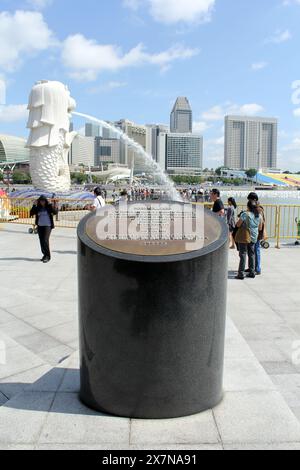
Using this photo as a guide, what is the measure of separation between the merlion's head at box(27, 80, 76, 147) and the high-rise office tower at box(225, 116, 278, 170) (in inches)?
5966

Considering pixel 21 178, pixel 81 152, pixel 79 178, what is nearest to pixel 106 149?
pixel 81 152

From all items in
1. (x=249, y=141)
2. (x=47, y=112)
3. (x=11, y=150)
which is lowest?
(x=47, y=112)

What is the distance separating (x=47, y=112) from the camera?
73.8 ft

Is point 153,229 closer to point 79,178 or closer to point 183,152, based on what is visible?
point 79,178

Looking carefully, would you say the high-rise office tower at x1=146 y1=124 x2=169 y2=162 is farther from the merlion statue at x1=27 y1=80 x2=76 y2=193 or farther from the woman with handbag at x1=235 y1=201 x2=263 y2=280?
the woman with handbag at x1=235 y1=201 x2=263 y2=280

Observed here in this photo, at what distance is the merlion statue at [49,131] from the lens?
73.8ft

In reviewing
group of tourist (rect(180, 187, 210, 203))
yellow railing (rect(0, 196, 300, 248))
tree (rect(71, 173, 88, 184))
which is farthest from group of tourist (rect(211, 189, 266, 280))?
tree (rect(71, 173, 88, 184))

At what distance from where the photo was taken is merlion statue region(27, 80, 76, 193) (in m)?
22.5

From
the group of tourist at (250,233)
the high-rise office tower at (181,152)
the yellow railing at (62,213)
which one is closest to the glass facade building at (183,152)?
the high-rise office tower at (181,152)

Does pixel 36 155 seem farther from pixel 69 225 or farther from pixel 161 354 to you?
pixel 161 354

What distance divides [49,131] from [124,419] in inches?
857

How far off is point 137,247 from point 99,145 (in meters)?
189
